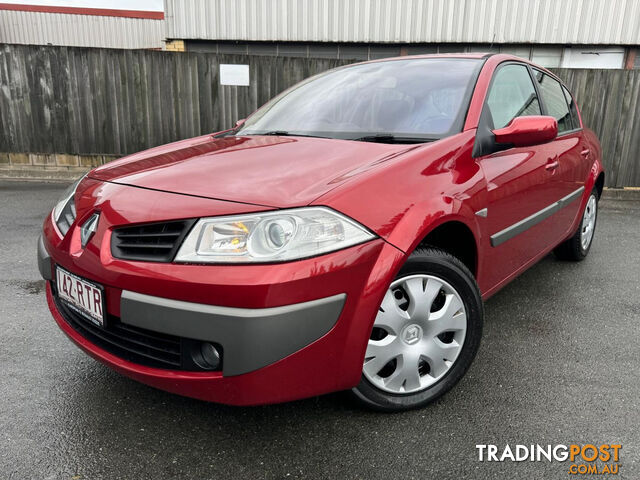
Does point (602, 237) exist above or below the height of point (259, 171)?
below

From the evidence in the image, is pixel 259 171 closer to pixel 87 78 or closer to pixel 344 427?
pixel 344 427

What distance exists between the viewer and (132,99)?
24.3 ft

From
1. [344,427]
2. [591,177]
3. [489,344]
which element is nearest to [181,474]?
[344,427]

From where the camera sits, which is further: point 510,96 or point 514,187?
point 510,96

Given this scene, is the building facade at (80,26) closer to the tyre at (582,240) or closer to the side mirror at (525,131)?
the tyre at (582,240)

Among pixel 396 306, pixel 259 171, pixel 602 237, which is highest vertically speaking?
pixel 259 171

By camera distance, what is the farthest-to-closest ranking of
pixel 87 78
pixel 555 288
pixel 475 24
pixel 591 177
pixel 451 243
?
pixel 475 24
pixel 87 78
pixel 591 177
pixel 555 288
pixel 451 243

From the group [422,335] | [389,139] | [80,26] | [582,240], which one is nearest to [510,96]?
[389,139]

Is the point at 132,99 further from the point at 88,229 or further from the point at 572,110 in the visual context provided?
the point at 88,229

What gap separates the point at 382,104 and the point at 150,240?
1.37 meters

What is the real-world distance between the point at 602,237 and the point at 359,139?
372 cm

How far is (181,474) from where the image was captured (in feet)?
5.33

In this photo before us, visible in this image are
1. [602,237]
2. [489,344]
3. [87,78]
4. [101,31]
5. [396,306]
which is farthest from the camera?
[101,31]

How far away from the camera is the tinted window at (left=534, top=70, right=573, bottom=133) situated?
318 centimetres
